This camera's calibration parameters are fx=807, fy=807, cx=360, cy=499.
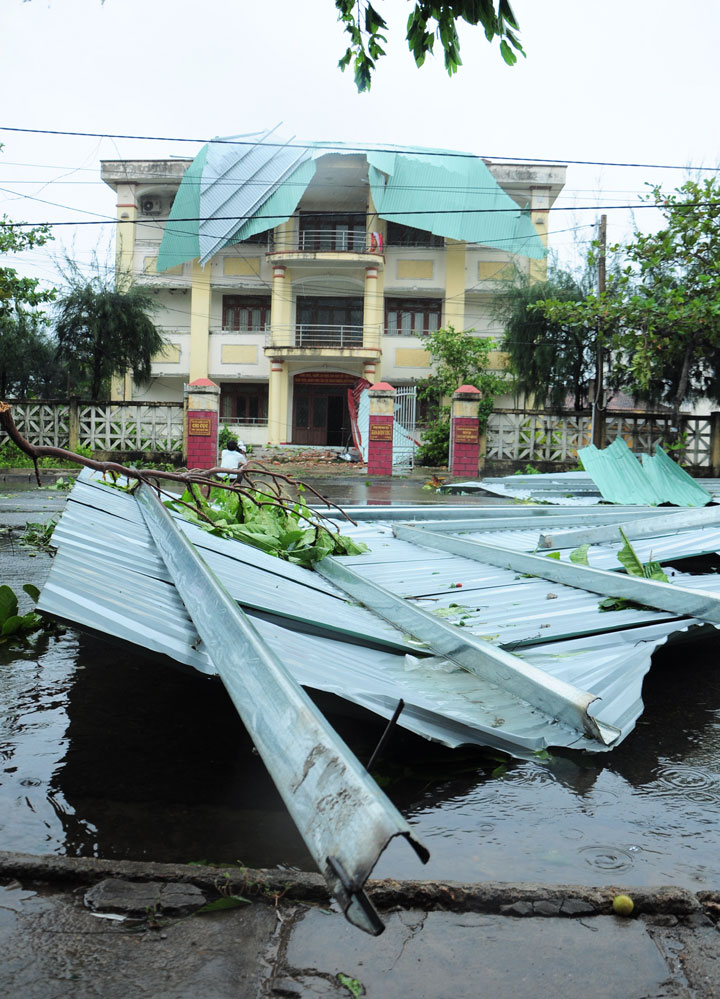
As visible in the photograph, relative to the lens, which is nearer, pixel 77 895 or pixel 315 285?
pixel 77 895

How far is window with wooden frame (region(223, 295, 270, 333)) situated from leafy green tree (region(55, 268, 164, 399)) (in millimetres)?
6485

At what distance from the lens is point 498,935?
157 centimetres

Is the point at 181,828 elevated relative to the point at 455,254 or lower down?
lower down

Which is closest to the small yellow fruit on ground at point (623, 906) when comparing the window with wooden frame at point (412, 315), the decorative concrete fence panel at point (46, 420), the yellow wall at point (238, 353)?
the decorative concrete fence panel at point (46, 420)

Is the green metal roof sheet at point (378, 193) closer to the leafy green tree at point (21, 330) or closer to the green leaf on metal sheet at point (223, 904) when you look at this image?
the leafy green tree at point (21, 330)

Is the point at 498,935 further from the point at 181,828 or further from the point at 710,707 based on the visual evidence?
the point at 710,707

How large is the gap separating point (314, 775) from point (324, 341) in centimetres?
3287

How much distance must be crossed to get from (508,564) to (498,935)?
3055 mm

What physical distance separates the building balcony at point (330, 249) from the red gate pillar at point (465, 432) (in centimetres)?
1315

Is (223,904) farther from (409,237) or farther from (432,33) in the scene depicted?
(409,237)

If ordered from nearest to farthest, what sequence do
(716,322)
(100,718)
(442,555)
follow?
(100,718) < (442,555) < (716,322)

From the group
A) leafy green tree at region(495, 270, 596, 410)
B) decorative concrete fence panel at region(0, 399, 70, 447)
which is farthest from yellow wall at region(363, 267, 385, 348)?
decorative concrete fence panel at region(0, 399, 70, 447)

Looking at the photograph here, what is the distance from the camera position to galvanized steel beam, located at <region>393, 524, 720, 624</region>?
3.23 meters

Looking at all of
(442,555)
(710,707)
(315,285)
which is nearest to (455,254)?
(315,285)
